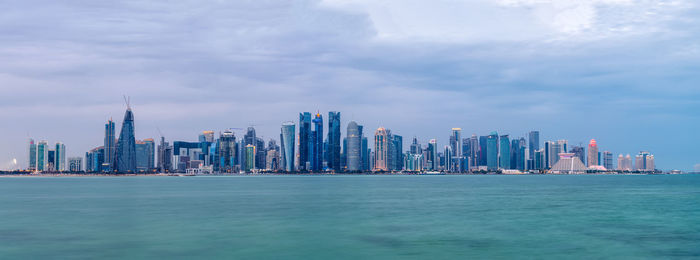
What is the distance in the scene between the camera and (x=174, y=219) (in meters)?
61.3

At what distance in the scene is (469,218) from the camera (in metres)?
64.0

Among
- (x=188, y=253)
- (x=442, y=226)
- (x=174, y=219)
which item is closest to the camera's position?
(x=188, y=253)

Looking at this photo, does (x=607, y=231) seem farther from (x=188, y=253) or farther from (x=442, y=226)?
(x=188, y=253)

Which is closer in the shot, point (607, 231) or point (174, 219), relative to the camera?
point (607, 231)

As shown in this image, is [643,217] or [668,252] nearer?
[668,252]

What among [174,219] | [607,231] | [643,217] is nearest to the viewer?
[607,231]

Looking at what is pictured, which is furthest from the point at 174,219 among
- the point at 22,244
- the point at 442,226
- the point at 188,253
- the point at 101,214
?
the point at 442,226

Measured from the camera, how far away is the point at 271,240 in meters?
45.4

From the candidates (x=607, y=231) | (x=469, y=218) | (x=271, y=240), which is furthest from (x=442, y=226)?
(x=271, y=240)

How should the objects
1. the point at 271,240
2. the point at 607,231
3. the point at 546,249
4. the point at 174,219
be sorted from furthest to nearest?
the point at 174,219
the point at 607,231
the point at 271,240
the point at 546,249

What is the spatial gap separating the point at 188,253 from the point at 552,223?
37.4 m

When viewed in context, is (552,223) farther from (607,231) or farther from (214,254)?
(214,254)

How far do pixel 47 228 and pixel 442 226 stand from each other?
3736cm

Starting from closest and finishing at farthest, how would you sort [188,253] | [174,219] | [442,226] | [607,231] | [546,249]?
[188,253] < [546,249] < [607,231] < [442,226] < [174,219]
